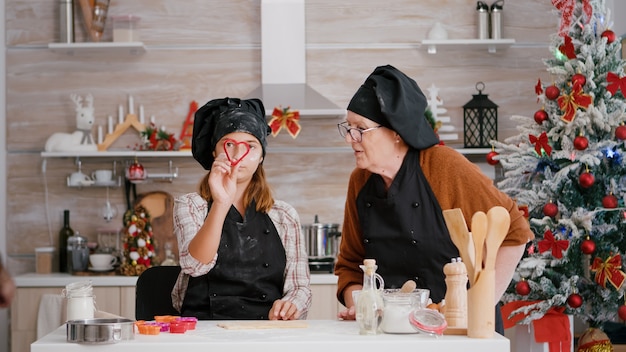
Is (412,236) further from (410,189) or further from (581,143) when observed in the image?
(581,143)

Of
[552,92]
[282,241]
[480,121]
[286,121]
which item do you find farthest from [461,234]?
[480,121]

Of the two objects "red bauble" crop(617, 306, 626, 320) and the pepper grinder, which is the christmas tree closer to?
"red bauble" crop(617, 306, 626, 320)

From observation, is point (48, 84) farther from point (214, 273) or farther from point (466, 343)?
point (466, 343)

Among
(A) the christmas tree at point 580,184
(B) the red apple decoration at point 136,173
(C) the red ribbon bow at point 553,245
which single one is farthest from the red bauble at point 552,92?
(B) the red apple decoration at point 136,173

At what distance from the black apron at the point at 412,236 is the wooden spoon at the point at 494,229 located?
19.6 inches

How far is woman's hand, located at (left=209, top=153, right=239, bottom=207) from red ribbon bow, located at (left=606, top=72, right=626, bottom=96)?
2.36 meters

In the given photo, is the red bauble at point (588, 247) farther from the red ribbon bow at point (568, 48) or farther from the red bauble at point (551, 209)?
the red ribbon bow at point (568, 48)

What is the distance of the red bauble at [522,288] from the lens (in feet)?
13.6

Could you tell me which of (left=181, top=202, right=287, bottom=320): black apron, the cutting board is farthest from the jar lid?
(left=181, top=202, right=287, bottom=320): black apron

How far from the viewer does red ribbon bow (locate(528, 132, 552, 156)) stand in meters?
4.23

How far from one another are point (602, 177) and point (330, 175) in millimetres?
1573

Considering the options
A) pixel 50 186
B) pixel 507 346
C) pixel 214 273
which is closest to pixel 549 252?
pixel 214 273

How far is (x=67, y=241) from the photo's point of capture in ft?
16.1

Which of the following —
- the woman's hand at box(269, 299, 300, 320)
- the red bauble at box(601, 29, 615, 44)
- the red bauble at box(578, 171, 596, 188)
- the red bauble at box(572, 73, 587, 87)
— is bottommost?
the woman's hand at box(269, 299, 300, 320)
